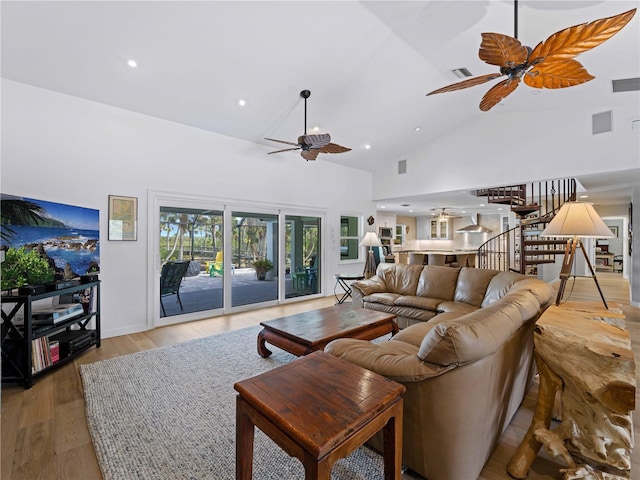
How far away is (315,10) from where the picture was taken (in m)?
2.96

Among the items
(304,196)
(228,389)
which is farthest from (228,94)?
(228,389)

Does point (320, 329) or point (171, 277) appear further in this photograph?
point (171, 277)

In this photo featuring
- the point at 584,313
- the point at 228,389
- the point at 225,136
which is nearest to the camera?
the point at 584,313

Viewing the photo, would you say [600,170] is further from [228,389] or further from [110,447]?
[110,447]

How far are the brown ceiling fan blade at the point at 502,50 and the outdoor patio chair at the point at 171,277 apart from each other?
4.58 m

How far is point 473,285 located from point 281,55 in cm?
370

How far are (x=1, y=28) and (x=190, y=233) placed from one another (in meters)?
2.86

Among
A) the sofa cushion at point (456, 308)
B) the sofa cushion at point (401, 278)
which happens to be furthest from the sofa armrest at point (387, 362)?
the sofa cushion at point (401, 278)

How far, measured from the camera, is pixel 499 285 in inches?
136

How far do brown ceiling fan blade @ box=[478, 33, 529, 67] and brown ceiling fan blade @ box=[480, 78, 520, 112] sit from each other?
0.26 metres

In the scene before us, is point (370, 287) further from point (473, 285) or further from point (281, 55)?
point (281, 55)

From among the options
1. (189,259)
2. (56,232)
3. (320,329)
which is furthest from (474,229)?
(56,232)

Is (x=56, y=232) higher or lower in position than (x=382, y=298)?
higher

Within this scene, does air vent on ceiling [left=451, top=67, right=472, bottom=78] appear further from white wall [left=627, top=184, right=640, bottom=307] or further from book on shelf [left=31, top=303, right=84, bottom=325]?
book on shelf [left=31, top=303, right=84, bottom=325]
